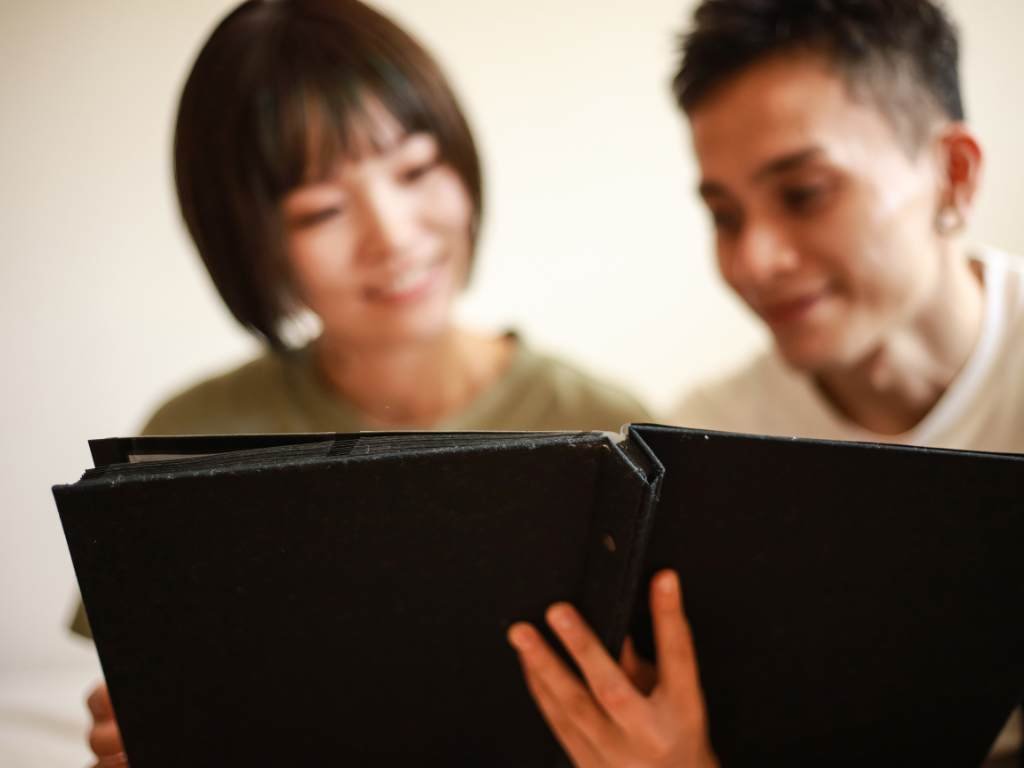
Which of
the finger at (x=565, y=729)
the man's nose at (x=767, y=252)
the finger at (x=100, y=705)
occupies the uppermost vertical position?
the man's nose at (x=767, y=252)

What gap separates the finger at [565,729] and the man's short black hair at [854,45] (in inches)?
26.6

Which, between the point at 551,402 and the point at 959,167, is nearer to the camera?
the point at 959,167

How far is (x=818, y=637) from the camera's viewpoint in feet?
1.88

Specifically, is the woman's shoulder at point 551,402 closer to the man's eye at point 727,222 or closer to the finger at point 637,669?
the man's eye at point 727,222

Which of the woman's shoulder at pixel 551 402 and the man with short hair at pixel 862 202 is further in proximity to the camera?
the woman's shoulder at pixel 551 402

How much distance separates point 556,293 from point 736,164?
0.37 metres

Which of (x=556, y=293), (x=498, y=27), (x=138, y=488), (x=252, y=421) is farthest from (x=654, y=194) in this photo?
(x=138, y=488)

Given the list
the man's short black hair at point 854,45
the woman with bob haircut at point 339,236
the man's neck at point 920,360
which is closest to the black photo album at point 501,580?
the woman with bob haircut at point 339,236

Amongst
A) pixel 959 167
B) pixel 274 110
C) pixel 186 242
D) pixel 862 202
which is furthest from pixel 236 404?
pixel 959 167

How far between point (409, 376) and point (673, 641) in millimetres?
525

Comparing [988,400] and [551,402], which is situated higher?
[551,402]

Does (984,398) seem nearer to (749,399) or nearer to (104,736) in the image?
(749,399)

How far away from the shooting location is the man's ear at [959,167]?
80 centimetres

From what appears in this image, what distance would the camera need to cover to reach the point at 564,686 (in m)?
0.53
